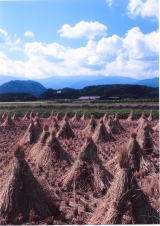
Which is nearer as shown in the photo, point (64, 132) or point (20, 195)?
point (20, 195)

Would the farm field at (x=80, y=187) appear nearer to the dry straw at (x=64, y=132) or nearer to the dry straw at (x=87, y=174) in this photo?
the dry straw at (x=87, y=174)

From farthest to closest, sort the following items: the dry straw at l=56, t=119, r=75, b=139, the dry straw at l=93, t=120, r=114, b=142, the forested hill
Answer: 1. the forested hill
2. the dry straw at l=56, t=119, r=75, b=139
3. the dry straw at l=93, t=120, r=114, b=142

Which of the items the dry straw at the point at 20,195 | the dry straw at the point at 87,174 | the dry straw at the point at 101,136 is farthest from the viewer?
the dry straw at the point at 101,136

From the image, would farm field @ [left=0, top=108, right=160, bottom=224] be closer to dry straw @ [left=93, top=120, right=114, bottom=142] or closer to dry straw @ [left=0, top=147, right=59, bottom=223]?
dry straw @ [left=0, top=147, right=59, bottom=223]

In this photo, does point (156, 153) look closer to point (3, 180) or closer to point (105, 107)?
point (3, 180)

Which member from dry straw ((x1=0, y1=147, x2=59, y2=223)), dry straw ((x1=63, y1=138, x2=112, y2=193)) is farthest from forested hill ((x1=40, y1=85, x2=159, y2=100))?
dry straw ((x1=0, y1=147, x2=59, y2=223))

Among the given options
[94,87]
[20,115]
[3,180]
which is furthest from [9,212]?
[94,87]

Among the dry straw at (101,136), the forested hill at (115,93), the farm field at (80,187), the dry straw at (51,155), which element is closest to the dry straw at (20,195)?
the farm field at (80,187)

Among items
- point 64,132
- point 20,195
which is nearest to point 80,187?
point 20,195

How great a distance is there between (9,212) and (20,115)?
28.7 meters

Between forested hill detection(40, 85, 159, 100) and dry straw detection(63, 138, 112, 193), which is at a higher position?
forested hill detection(40, 85, 159, 100)

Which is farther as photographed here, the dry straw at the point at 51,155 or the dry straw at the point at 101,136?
the dry straw at the point at 101,136

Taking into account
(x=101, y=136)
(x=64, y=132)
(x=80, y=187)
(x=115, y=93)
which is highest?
(x=115, y=93)

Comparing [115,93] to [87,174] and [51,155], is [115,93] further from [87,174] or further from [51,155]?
[87,174]
